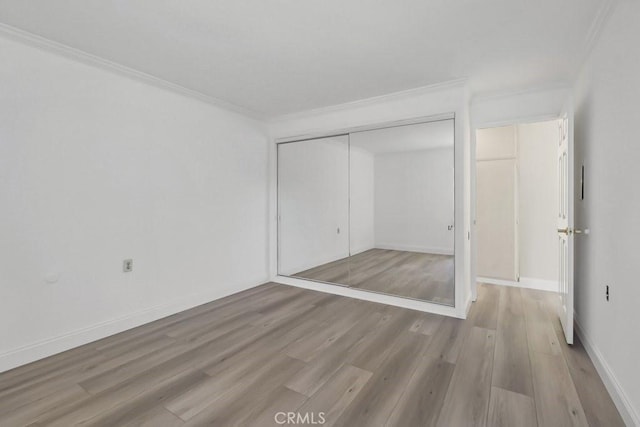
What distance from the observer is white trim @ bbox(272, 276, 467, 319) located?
10.1ft

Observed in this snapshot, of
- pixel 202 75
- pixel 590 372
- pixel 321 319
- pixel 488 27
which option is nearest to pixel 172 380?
pixel 321 319

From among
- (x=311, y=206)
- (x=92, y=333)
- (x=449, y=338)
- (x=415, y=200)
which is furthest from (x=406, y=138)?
(x=92, y=333)

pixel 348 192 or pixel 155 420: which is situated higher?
pixel 348 192

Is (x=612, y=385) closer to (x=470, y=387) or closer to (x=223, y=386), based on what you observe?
(x=470, y=387)

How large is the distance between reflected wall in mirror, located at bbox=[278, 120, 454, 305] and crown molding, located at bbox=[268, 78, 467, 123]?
35 centimetres

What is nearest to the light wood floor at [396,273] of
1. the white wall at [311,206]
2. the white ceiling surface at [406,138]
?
the white wall at [311,206]

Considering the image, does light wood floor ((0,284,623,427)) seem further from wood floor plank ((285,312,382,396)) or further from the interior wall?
the interior wall

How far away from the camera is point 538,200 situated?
161 inches

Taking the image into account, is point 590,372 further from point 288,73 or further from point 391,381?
point 288,73

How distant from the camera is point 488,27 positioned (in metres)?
2.06

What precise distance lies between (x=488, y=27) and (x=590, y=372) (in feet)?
8.40

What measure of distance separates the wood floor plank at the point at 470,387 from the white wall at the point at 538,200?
87.5 inches

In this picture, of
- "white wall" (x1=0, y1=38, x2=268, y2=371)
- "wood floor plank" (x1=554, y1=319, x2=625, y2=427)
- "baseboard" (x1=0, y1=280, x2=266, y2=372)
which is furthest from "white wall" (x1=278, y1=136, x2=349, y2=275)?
"wood floor plank" (x1=554, y1=319, x2=625, y2=427)

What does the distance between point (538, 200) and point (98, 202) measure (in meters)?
5.32
